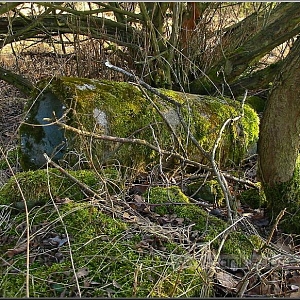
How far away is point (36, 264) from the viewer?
2.80 meters

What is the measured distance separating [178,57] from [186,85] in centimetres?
42

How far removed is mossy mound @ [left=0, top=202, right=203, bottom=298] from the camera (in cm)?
255

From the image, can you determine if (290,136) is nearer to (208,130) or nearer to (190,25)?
(208,130)

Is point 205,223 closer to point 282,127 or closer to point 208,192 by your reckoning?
point 208,192

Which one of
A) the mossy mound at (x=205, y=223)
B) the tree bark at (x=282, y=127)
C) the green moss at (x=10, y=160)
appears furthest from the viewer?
the green moss at (x=10, y=160)

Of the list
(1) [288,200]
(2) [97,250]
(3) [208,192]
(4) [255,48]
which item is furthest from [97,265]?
(4) [255,48]

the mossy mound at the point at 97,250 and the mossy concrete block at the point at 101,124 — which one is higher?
the mossy concrete block at the point at 101,124

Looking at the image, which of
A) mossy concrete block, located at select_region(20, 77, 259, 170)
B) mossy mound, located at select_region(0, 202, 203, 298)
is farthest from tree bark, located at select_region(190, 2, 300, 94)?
mossy mound, located at select_region(0, 202, 203, 298)

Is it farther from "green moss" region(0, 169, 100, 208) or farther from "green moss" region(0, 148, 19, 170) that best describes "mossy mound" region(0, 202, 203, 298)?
"green moss" region(0, 148, 19, 170)

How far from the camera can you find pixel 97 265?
Result: 2742 mm

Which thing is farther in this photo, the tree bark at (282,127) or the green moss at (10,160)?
the green moss at (10,160)

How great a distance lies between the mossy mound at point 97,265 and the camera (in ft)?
8.37

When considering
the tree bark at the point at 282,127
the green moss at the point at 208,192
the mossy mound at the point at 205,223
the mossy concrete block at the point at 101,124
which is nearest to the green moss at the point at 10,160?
the mossy concrete block at the point at 101,124

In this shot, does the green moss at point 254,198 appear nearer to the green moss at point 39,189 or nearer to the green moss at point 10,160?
the green moss at point 39,189
